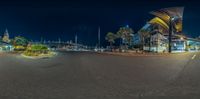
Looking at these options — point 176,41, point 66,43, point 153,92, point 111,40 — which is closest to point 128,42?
point 111,40

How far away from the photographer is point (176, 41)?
429 ft

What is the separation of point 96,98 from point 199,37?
173m

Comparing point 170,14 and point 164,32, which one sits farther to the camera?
point 164,32

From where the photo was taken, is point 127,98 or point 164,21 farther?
point 164,21

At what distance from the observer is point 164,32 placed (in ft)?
421

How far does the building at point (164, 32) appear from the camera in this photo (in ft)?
351

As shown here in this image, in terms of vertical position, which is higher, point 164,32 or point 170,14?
point 170,14

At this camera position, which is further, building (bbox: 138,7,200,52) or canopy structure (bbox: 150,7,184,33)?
building (bbox: 138,7,200,52)

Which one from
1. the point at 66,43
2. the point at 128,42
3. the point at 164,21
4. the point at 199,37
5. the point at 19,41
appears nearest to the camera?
the point at 164,21

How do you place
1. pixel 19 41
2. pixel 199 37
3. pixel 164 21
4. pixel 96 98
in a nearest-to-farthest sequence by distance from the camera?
1. pixel 96 98
2. pixel 164 21
3. pixel 19 41
4. pixel 199 37

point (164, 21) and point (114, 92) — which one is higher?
point (164, 21)

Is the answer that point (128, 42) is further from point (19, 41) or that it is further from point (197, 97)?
point (197, 97)

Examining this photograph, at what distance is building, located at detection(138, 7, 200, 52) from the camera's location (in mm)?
106875

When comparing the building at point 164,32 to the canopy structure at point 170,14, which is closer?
the canopy structure at point 170,14
